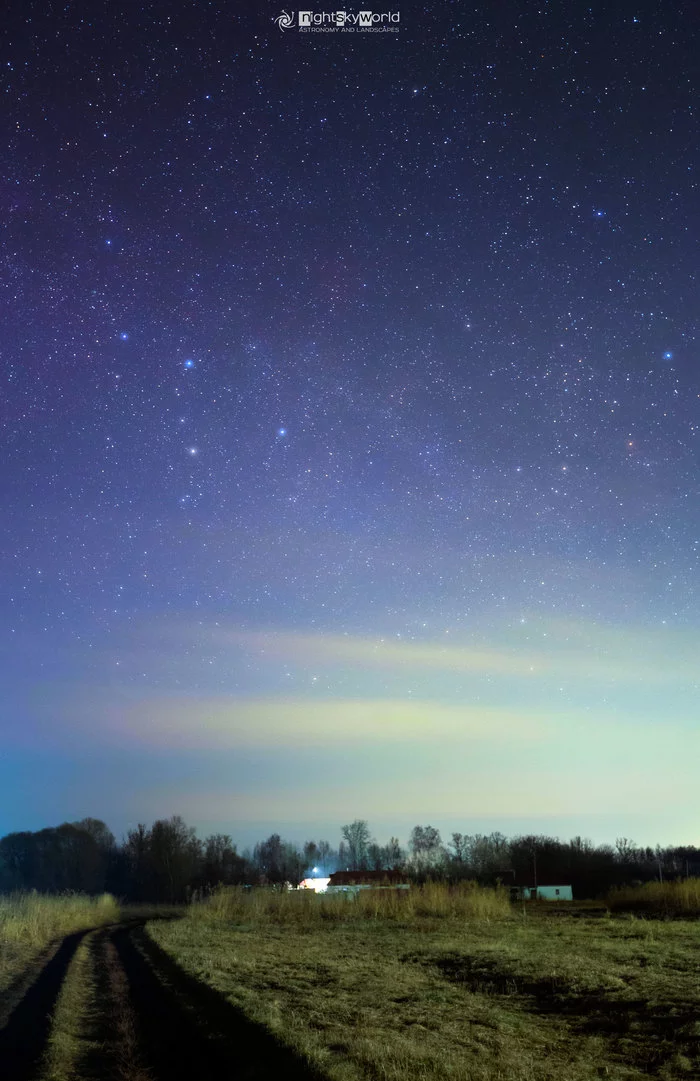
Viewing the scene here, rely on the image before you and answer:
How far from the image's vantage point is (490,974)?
18219mm

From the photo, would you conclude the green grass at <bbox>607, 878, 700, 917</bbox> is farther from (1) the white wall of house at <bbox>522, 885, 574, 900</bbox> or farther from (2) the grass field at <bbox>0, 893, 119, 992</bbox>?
(1) the white wall of house at <bbox>522, 885, 574, 900</bbox>

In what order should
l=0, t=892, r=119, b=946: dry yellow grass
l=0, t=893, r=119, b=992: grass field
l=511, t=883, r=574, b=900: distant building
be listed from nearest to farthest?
l=0, t=893, r=119, b=992: grass field < l=0, t=892, r=119, b=946: dry yellow grass < l=511, t=883, r=574, b=900: distant building

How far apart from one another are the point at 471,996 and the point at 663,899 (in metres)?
30.2

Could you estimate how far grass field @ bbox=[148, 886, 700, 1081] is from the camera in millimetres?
10070

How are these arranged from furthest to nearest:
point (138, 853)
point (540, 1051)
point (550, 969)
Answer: point (138, 853) → point (550, 969) → point (540, 1051)

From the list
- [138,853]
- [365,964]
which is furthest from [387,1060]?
[138,853]

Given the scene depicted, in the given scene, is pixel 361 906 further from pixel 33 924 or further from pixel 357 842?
pixel 357 842

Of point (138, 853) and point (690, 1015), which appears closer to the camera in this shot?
point (690, 1015)

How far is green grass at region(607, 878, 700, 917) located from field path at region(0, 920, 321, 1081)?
2923 centimetres

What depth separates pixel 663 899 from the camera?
41.1 m

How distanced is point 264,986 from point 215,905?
89.3 feet

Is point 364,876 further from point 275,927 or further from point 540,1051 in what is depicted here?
point 540,1051

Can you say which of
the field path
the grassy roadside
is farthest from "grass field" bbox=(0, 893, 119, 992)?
the field path

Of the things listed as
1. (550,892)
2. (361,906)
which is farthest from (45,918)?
(550,892)
